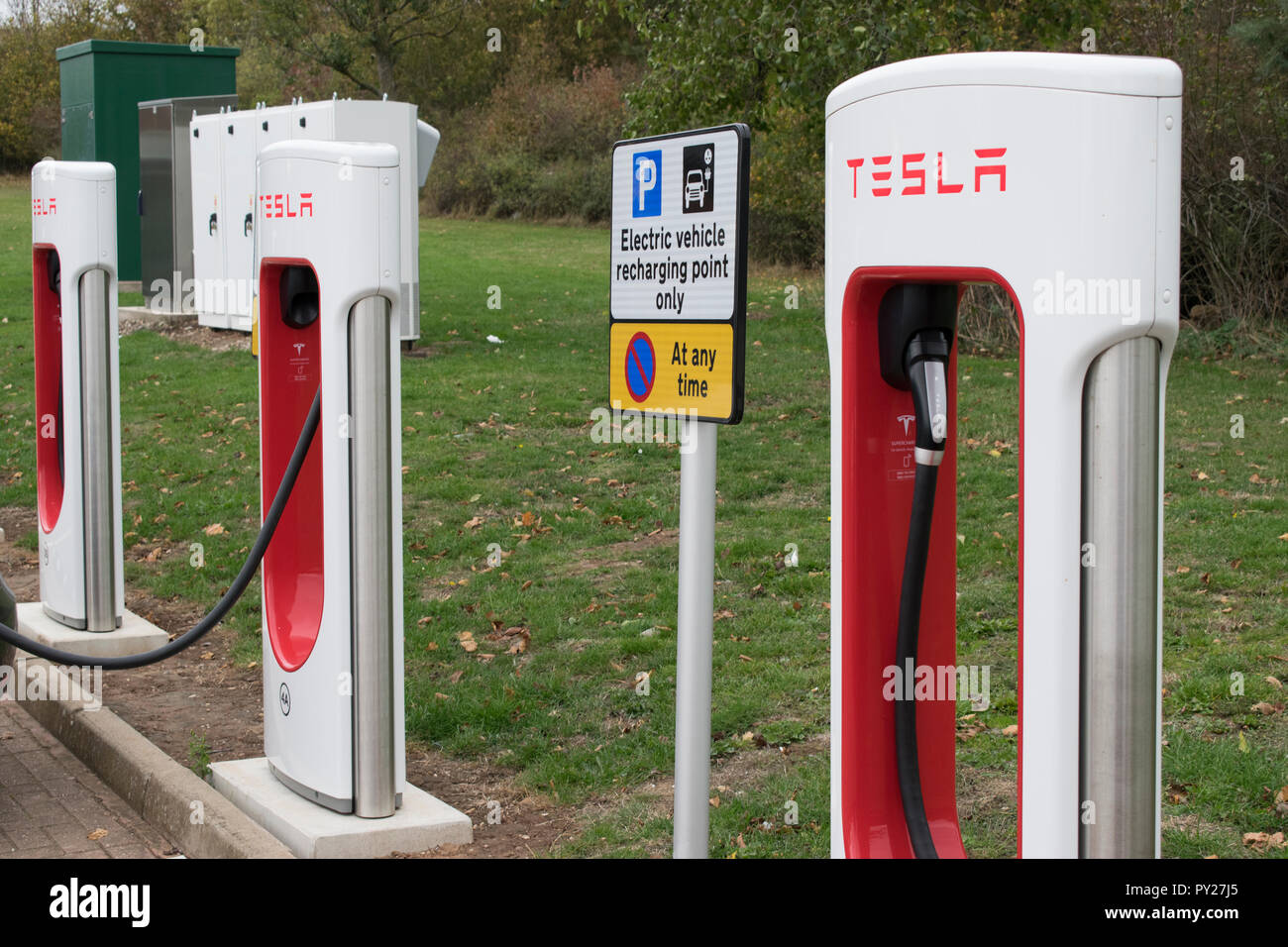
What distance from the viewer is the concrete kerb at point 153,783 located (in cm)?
438

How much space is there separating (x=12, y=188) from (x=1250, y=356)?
114ft

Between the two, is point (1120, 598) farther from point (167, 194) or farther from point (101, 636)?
point (167, 194)

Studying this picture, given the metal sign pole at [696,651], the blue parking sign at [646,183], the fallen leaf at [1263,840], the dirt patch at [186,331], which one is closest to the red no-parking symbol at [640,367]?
the metal sign pole at [696,651]

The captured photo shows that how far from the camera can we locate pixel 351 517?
443 centimetres

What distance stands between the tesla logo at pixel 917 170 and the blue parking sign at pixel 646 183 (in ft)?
3.15

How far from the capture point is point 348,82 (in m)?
46.3

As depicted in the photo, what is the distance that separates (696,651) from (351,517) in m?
1.47

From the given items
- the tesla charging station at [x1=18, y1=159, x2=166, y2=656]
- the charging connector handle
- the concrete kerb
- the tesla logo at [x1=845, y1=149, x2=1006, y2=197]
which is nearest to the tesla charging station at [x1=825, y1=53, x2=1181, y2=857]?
the tesla logo at [x1=845, y1=149, x2=1006, y2=197]

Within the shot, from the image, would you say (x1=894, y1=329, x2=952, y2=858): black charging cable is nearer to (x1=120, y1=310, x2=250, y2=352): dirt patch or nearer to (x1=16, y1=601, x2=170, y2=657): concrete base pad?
(x1=16, y1=601, x2=170, y2=657): concrete base pad

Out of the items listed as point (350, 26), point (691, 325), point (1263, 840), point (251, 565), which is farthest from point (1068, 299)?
point (350, 26)

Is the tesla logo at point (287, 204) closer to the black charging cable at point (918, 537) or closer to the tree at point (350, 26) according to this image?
the black charging cable at point (918, 537)

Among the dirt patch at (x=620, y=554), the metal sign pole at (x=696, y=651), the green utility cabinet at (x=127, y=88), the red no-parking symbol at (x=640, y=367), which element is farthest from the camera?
the green utility cabinet at (x=127, y=88)

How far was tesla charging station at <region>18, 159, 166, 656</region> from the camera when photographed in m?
6.36
